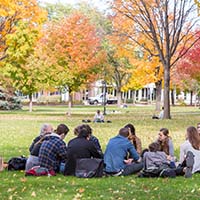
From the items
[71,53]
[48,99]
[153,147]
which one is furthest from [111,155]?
[48,99]

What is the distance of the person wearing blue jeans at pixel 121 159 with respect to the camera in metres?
10.8

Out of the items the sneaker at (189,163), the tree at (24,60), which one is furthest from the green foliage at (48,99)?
the sneaker at (189,163)

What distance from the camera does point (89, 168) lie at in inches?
410

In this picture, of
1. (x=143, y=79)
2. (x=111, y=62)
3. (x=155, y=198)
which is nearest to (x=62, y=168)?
(x=155, y=198)

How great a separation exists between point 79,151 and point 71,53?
29142 millimetres

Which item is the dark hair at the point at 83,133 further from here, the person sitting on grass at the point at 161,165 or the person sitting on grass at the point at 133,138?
the person sitting on grass at the point at 133,138

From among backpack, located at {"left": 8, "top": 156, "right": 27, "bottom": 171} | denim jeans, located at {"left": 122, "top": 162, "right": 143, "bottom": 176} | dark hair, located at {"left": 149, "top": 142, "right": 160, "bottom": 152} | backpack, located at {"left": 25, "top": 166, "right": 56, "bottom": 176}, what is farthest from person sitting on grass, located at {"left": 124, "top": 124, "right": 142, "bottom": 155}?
backpack, located at {"left": 8, "top": 156, "right": 27, "bottom": 171}

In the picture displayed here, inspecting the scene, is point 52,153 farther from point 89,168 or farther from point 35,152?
point 89,168

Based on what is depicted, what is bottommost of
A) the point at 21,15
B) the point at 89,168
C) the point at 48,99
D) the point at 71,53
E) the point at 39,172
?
the point at 39,172

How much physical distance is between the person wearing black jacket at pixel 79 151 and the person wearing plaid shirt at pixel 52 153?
248 mm

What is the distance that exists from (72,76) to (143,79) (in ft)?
36.9

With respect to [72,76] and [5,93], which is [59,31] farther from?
[5,93]

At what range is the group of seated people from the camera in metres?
10.6

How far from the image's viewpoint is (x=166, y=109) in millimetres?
34062
